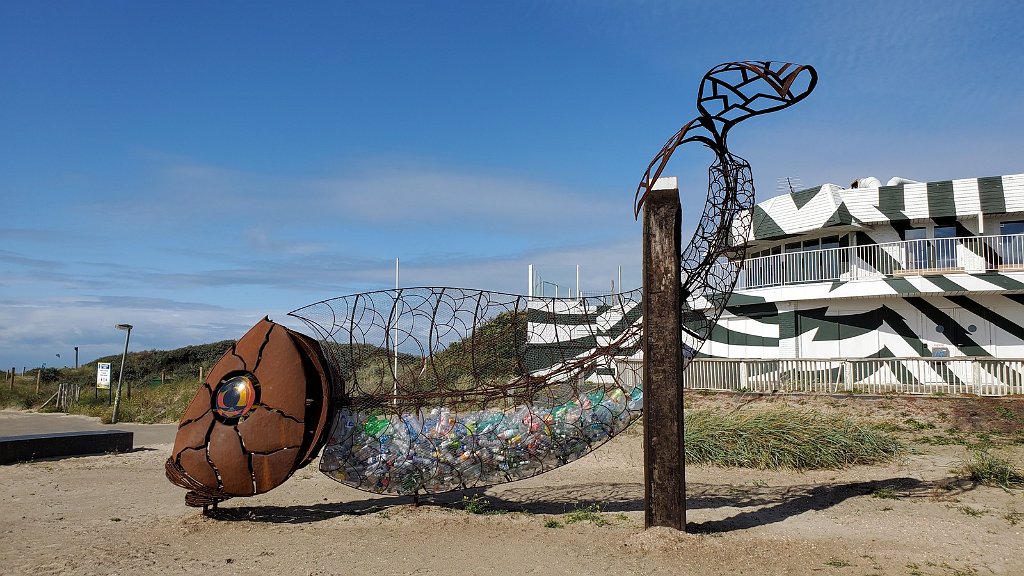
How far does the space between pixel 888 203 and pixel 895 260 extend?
191 cm

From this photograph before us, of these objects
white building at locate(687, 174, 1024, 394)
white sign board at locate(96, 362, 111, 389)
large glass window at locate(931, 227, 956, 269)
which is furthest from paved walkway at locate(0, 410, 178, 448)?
large glass window at locate(931, 227, 956, 269)

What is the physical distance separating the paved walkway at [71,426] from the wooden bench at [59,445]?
1.15m

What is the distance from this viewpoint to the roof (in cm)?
2130

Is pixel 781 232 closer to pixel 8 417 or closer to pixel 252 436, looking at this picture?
pixel 252 436


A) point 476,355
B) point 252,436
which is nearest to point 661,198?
point 476,355

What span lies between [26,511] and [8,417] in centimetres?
1751

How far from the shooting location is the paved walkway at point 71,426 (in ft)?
53.8

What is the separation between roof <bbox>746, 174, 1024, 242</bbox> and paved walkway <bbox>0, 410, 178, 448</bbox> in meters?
17.0

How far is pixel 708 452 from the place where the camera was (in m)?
10.9

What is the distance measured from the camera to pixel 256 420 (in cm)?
700

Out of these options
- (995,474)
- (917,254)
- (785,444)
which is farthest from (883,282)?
(995,474)

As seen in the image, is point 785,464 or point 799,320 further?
point 799,320

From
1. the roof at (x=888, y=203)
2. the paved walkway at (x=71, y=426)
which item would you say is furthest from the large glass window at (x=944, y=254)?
the paved walkway at (x=71, y=426)

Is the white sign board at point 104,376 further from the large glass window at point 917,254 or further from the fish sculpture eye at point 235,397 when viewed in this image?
the large glass window at point 917,254
